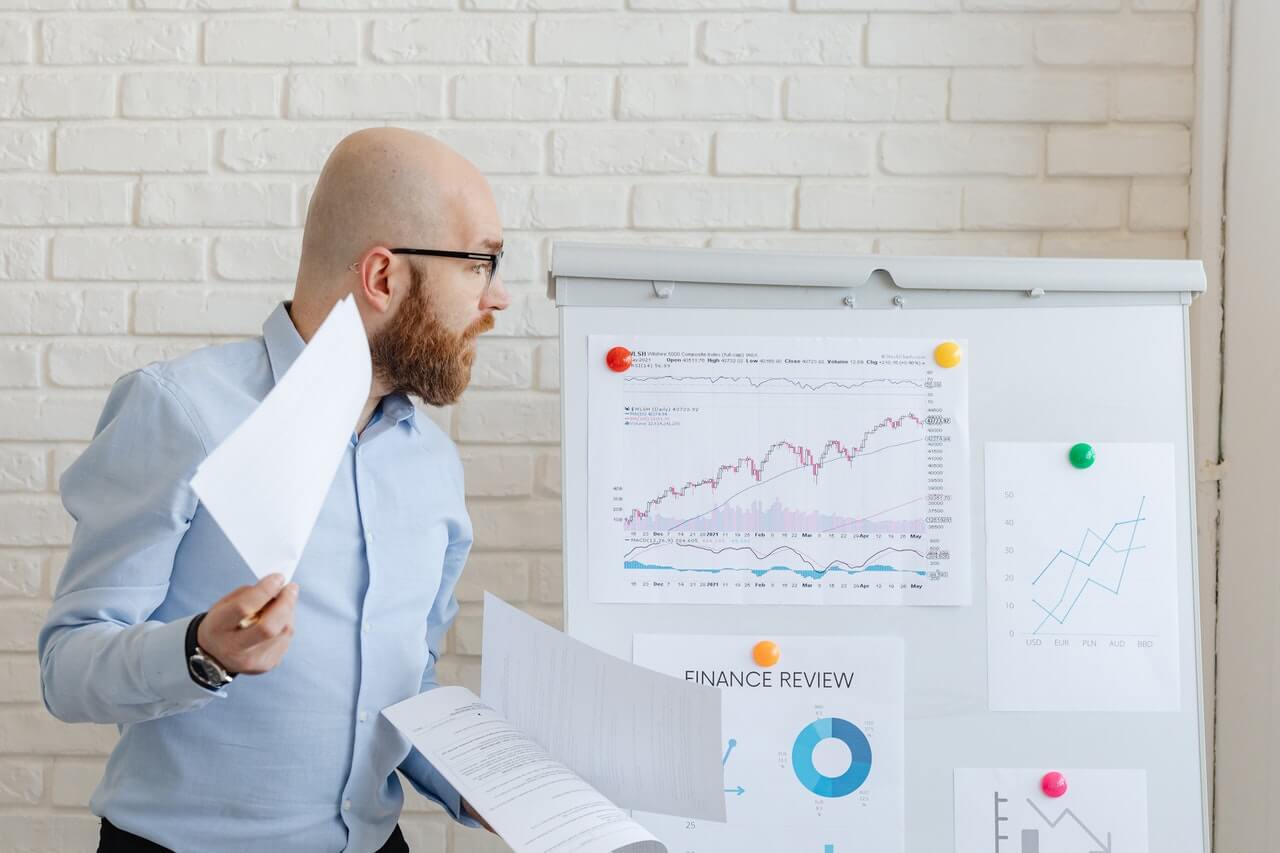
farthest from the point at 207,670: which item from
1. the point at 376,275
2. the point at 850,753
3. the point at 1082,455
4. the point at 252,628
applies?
the point at 1082,455

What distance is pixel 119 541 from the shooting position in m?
1.19

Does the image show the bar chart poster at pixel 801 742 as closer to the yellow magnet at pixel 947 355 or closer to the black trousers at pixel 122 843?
the yellow magnet at pixel 947 355

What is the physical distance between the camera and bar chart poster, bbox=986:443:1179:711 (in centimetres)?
143

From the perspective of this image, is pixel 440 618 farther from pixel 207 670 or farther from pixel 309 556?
pixel 207 670

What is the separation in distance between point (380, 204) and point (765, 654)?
0.71 m

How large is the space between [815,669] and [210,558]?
2.37 ft

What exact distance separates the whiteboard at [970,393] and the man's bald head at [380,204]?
0.17 meters

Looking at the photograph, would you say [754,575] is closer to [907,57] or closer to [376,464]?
[376,464]

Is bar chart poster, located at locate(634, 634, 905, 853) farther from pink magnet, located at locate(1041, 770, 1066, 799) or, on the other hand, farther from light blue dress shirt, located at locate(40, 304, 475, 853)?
light blue dress shirt, located at locate(40, 304, 475, 853)

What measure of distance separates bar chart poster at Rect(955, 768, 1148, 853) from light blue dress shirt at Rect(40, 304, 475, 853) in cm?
63

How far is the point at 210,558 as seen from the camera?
1259 mm

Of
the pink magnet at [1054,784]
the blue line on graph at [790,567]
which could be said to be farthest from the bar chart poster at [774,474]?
the pink magnet at [1054,784]

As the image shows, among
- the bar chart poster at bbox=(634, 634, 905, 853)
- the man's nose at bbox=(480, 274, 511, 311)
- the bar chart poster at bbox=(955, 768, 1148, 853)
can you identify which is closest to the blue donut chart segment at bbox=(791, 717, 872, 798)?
the bar chart poster at bbox=(634, 634, 905, 853)

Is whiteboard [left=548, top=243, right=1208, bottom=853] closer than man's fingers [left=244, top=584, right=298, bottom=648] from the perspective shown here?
No
